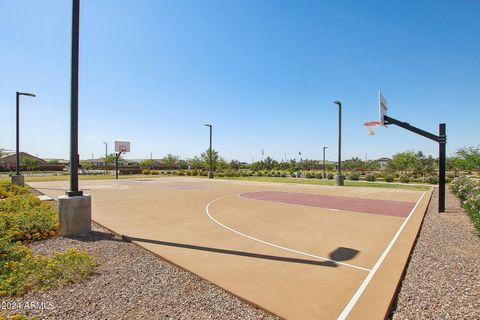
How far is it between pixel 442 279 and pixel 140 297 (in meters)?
4.76

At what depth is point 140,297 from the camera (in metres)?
3.66

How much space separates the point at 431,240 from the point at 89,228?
30.0 ft

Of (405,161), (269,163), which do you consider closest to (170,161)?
(269,163)

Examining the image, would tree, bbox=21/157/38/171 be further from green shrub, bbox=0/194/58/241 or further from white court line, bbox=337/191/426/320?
white court line, bbox=337/191/426/320

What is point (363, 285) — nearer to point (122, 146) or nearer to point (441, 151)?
point (441, 151)

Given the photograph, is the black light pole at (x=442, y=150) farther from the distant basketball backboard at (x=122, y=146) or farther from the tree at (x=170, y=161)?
the tree at (x=170, y=161)

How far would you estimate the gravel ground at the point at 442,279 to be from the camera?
10.9 feet

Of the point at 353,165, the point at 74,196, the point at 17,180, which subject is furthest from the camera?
the point at 353,165

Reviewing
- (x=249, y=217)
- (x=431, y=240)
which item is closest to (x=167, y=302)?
(x=249, y=217)

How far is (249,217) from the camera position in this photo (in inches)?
368

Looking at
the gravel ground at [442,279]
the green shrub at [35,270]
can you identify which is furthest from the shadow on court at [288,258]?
the green shrub at [35,270]

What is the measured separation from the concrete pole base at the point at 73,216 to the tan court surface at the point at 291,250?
0.91 m

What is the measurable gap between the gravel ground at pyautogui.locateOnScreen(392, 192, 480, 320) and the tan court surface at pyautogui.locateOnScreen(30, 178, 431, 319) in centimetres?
21

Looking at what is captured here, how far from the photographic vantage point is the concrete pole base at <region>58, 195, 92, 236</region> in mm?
6910
